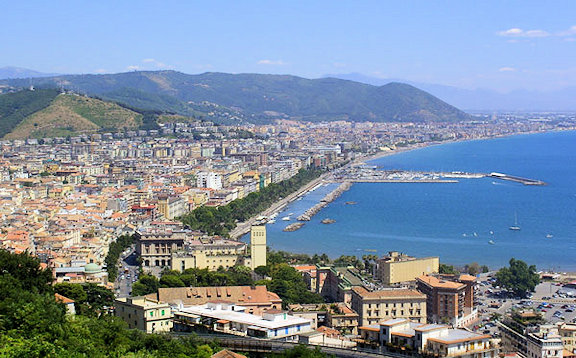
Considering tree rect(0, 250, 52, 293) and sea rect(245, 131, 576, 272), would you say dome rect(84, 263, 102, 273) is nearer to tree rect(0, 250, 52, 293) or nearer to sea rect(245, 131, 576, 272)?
tree rect(0, 250, 52, 293)

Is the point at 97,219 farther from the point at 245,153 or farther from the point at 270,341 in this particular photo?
the point at 245,153

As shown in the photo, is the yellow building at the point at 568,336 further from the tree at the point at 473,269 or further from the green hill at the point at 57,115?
the green hill at the point at 57,115

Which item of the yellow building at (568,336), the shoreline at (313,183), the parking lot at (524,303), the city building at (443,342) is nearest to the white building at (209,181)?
the shoreline at (313,183)

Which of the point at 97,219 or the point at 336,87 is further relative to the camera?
the point at 336,87

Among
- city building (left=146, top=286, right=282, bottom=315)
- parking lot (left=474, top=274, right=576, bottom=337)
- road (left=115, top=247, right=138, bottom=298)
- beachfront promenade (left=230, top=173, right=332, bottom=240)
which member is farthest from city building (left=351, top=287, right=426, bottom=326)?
beachfront promenade (left=230, top=173, right=332, bottom=240)

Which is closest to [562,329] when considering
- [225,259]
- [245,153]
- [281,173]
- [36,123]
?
[225,259]
